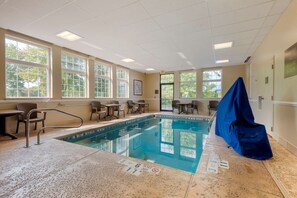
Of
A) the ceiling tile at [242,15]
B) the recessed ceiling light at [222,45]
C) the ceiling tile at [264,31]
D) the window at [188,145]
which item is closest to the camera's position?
the ceiling tile at [242,15]

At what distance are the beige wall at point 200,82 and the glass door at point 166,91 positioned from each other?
27 centimetres

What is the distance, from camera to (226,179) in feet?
5.24

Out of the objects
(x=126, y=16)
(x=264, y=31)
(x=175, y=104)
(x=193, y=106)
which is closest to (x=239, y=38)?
(x=264, y=31)

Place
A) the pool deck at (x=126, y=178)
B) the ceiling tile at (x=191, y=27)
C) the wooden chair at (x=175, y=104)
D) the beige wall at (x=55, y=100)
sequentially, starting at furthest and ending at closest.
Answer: the wooden chair at (x=175, y=104)
the beige wall at (x=55, y=100)
the ceiling tile at (x=191, y=27)
the pool deck at (x=126, y=178)

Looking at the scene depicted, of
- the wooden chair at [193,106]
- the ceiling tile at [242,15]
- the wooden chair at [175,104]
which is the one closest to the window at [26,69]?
the ceiling tile at [242,15]

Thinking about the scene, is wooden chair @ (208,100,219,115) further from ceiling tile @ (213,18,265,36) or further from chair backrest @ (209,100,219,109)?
ceiling tile @ (213,18,265,36)

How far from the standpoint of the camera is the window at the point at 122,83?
7.77m

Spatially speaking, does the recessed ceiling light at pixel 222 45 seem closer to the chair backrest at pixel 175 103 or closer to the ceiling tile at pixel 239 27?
the ceiling tile at pixel 239 27

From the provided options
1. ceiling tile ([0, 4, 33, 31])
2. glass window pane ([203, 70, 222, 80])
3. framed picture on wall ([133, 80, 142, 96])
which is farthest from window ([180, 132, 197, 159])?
framed picture on wall ([133, 80, 142, 96])

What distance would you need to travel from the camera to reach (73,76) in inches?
214

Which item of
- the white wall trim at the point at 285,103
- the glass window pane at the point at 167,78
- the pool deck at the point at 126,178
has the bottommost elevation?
the pool deck at the point at 126,178

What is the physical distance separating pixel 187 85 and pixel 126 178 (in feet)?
25.5

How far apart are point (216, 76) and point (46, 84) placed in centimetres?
795

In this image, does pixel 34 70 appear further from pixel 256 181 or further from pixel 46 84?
pixel 256 181
